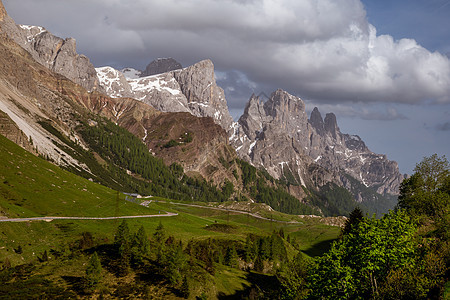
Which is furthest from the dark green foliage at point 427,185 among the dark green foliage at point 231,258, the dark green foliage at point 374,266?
the dark green foliage at point 231,258

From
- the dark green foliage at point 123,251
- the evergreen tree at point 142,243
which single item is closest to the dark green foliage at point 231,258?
the evergreen tree at point 142,243

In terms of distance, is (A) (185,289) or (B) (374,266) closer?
(B) (374,266)

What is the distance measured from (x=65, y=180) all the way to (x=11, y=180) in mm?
40361

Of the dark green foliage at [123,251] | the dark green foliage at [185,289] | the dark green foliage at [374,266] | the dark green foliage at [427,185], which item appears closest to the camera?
the dark green foliage at [374,266]

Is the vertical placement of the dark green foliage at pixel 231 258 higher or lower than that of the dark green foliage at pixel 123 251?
lower

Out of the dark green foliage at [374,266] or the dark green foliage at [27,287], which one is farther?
the dark green foliage at [27,287]

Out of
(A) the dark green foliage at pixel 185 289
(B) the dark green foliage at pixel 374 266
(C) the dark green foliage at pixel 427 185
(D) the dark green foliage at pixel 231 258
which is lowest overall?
(D) the dark green foliage at pixel 231 258

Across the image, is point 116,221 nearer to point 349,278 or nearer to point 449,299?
point 349,278

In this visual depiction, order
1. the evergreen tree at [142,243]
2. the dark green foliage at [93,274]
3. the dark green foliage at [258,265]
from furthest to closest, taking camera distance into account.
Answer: the dark green foliage at [258,265] → the evergreen tree at [142,243] → the dark green foliage at [93,274]

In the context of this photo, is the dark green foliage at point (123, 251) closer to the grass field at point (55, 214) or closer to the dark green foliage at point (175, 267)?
the grass field at point (55, 214)

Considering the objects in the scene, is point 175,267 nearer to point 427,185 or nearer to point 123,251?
point 123,251

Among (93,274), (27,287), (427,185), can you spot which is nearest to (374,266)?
(93,274)

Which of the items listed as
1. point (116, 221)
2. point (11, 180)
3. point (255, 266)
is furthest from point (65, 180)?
point (255, 266)

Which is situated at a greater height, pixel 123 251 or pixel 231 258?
pixel 123 251
